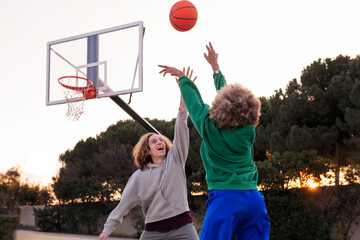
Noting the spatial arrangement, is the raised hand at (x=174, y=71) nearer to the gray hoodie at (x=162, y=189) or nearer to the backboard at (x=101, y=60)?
the gray hoodie at (x=162, y=189)

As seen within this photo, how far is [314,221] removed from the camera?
12883 millimetres

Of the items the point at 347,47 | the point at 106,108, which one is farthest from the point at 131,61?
the point at 347,47

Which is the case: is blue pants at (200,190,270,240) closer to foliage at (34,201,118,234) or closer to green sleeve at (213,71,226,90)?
green sleeve at (213,71,226,90)

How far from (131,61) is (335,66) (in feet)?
37.8

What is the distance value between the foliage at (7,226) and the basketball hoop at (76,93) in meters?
4.47

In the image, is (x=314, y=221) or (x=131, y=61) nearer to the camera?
(x=131, y=61)

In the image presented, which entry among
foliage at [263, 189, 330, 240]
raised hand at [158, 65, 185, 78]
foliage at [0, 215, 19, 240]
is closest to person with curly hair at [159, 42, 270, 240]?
raised hand at [158, 65, 185, 78]

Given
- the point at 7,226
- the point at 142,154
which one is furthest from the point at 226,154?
the point at 7,226

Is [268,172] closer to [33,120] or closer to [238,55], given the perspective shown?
[238,55]

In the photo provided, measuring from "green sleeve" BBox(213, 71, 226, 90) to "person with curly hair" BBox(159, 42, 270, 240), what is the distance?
0.56 m

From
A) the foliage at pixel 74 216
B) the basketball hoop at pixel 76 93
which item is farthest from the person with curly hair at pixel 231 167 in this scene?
the foliage at pixel 74 216

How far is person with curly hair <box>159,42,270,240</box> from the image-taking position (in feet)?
9.49

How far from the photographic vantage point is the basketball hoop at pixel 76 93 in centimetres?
971

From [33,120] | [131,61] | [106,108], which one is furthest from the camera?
[33,120]
